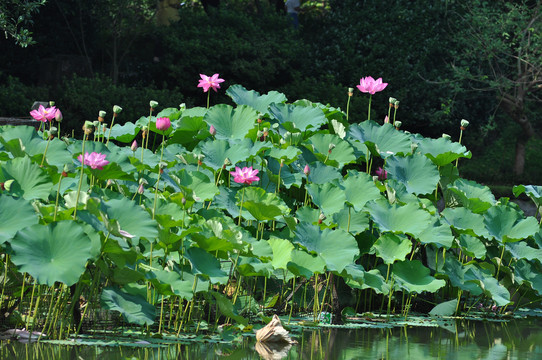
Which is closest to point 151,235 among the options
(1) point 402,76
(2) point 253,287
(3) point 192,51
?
(2) point 253,287

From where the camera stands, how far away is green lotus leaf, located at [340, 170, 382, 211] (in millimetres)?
3777

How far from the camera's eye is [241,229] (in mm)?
3256

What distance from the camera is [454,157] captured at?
4227 millimetres

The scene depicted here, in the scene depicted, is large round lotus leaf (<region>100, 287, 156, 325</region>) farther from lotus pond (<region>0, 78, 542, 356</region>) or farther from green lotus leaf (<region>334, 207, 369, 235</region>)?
green lotus leaf (<region>334, 207, 369, 235</region>)

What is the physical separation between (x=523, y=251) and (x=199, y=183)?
1.84 meters

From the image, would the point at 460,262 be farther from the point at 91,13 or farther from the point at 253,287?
the point at 91,13

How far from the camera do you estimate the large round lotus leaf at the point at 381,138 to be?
4.26m

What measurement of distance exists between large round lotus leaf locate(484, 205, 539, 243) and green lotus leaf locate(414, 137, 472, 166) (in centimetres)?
40

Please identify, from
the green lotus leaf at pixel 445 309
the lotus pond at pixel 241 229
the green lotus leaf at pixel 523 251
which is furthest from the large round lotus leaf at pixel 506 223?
the green lotus leaf at pixel 445 309

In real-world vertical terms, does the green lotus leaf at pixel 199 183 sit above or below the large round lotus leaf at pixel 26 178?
above

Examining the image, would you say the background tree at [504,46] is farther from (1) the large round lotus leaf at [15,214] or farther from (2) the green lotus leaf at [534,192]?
(1) the large round lotus leaf at [15,214]

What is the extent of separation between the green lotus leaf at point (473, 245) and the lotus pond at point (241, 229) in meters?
0.02

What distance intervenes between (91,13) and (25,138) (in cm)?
893

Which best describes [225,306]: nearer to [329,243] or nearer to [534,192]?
[329,243]
